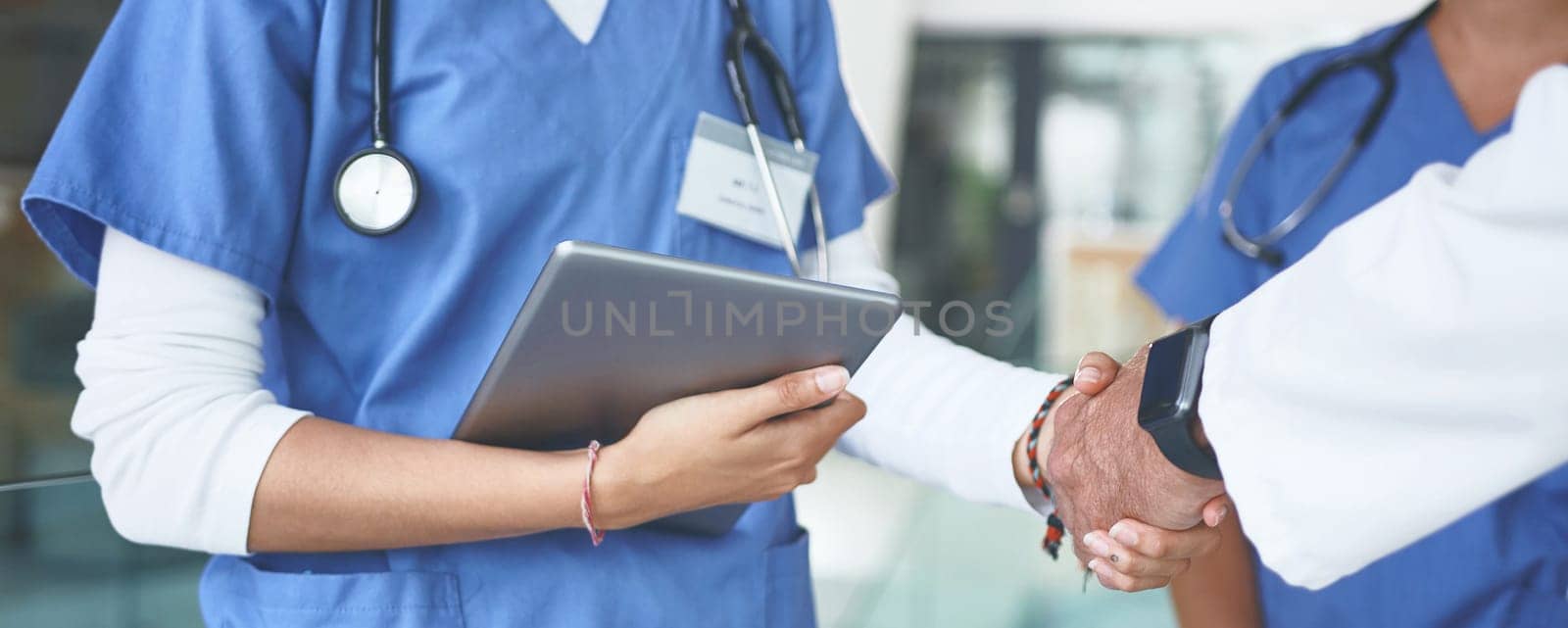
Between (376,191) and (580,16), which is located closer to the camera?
(376,191)

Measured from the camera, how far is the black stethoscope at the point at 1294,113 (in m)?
1.20

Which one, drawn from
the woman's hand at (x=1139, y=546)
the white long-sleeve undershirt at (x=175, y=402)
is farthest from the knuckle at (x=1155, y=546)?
the white long-sleeve undershirt at (x=175, y=402)

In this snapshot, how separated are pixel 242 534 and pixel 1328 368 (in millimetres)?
656

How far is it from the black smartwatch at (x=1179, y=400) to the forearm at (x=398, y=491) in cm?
35

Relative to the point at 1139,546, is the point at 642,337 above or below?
above

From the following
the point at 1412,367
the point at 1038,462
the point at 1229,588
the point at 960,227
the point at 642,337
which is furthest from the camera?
the point at 960,227

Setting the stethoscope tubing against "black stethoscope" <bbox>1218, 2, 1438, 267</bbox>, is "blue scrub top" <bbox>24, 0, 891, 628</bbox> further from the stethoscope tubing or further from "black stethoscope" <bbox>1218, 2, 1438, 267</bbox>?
"black stethoscope" <bbox>1218, 2, 1438, 267</bbox>

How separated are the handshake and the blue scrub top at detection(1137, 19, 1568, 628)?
1.15 feet

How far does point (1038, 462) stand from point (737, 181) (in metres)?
0.34

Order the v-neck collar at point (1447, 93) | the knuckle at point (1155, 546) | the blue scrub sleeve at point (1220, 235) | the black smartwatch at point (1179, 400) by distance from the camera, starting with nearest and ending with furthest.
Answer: the black smartwatch at point (1179, 400) < the knuckle at point (1155, 546) < the v-neck collar at point (1447, 93) < the blue scrub sleeve at point (1220, 235)

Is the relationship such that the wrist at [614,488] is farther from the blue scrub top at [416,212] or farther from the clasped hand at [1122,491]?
the clasped hand at [1122,491]

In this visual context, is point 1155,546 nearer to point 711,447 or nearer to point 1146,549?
point 1146,549

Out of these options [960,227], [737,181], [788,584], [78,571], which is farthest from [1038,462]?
[960,227]

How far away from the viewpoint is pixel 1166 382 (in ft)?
2.46
